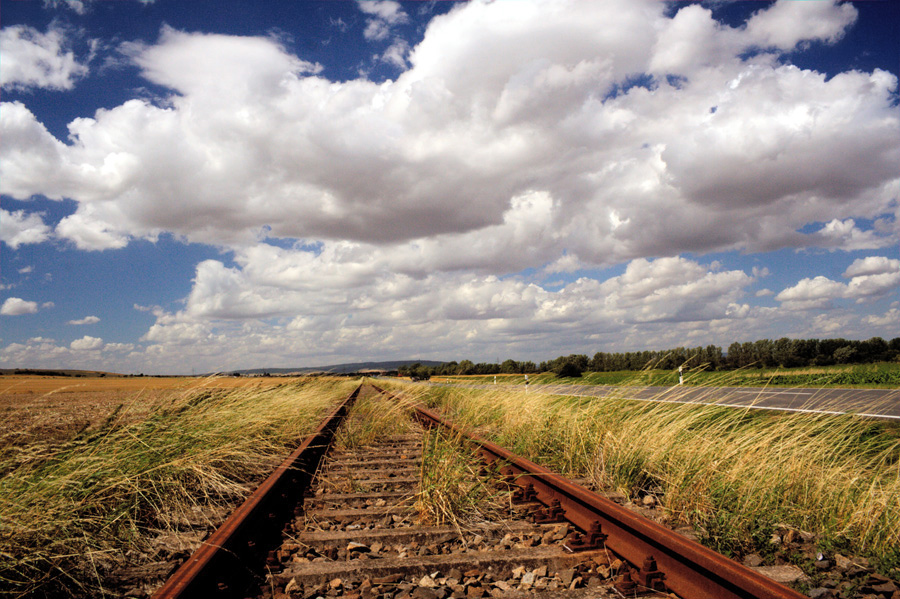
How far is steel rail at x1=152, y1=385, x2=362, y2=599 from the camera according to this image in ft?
6.89

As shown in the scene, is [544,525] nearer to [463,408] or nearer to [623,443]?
[623,443]

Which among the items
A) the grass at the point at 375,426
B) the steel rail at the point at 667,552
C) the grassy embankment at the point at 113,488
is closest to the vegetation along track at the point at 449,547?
the steel rail at the point at 667,552

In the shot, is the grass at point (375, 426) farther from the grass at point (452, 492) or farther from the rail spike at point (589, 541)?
the rail spike at point (589, 541)

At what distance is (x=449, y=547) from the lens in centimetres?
276

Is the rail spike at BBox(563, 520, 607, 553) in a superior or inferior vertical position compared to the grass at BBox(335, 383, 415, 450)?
superior

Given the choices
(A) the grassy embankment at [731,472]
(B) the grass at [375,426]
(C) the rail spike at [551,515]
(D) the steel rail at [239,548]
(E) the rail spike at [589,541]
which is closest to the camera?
(D) the steel rail at [239,548]

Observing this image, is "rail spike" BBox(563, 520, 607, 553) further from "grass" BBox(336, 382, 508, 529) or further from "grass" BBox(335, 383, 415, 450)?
"grass" BBox(335, 383, 415, 450)

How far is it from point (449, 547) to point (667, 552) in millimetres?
1108

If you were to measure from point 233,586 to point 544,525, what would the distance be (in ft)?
5.63

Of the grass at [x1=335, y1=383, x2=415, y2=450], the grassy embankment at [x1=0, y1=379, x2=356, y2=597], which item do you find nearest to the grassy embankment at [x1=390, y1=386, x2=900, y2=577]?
the grass at [x1=335, y1=383, x2=415, y2=450]

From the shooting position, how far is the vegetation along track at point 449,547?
2.21 meters

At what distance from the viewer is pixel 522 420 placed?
20.5 ft

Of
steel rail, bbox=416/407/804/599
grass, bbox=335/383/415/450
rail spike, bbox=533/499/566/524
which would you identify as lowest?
grass, bbox=335/383/415/450

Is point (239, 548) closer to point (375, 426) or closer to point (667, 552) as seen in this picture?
point (667, 552)
